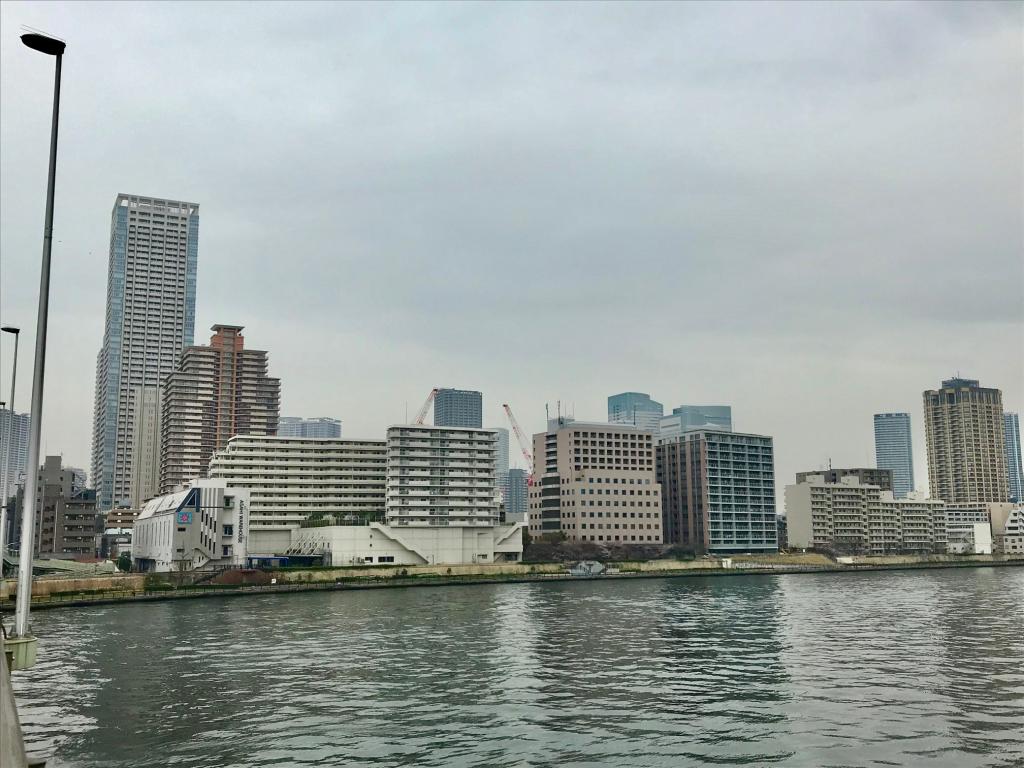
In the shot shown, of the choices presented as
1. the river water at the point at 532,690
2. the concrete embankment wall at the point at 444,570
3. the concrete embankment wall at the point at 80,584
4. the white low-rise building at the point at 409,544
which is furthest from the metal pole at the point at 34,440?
the white low-rise building at the point at 409,544

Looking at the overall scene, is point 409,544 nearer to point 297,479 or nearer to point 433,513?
point 433,513

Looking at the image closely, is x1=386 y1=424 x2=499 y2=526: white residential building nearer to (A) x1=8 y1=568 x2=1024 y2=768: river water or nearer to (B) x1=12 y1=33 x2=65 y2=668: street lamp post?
(A) x1=8 y1=568 x2=1024 y2=768: river water

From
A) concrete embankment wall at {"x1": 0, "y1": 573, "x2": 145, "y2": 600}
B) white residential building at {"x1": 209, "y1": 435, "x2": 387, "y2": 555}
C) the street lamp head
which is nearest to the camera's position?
the street lamp head

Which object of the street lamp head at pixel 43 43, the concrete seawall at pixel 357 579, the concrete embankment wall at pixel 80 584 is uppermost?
the street lamp head at pixel 43 43

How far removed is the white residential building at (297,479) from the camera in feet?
612

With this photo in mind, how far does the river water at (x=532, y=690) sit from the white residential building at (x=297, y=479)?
95405mm

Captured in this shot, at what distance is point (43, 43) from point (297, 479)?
174 metres

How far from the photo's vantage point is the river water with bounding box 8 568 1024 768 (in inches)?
1375

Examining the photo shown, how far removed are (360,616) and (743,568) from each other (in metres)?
126

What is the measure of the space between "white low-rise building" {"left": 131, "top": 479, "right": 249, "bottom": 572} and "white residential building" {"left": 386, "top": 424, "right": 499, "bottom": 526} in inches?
1272

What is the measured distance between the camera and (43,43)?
24266 mm

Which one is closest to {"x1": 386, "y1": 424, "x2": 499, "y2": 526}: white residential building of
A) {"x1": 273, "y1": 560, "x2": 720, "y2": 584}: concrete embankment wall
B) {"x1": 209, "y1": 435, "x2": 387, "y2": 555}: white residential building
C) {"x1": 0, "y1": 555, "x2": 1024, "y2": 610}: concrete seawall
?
{"x1": 209, "y1": 435, "x2": 387, "y2": 555}: white residential building

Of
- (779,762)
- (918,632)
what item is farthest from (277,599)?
(779,762)

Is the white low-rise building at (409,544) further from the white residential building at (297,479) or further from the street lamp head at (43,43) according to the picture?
the street lamp head at (43,43)
